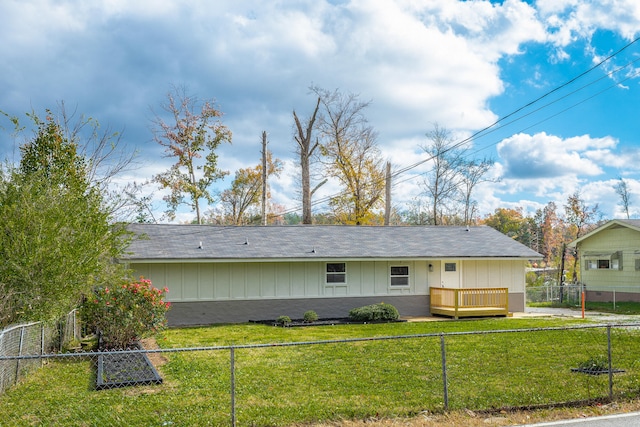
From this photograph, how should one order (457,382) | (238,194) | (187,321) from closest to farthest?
1. (457,382)
2. (187,321)
3. (238,194)

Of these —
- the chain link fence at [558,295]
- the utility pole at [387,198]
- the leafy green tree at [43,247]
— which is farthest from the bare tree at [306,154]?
the leafy green tree at [43,247]

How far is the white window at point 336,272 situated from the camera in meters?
22.2

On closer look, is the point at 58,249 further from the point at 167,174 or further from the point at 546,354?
the point at 167,174

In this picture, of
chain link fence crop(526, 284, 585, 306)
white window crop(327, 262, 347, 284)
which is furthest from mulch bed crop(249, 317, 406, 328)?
chain link fence crop(526, 284, 585, 306)

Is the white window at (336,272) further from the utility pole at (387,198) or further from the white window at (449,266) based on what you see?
the utility pole at (387,198)

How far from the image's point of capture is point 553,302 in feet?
97.7

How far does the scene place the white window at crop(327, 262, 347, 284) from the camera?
73.0 feet

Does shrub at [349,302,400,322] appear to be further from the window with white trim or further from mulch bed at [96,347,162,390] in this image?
the window with white trim

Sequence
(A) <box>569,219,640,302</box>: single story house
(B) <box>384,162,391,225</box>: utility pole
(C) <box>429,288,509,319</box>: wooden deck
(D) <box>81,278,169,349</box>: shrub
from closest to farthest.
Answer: (D) <box>81,278,169,349</box>: shrub → (C) <box>429,288,509,319</box>: wooden deck → (A) <box>569,219,640,302</box>: single story house → (B) <box>384,162,391,225</box>: utility pole

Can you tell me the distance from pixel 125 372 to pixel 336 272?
12.4 meters

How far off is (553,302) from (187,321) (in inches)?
743

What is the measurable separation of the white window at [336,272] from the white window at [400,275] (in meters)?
2.00

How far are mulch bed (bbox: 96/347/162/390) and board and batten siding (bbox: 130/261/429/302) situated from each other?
8.01 m

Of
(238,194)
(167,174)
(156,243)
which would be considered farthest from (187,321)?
(238,194)
